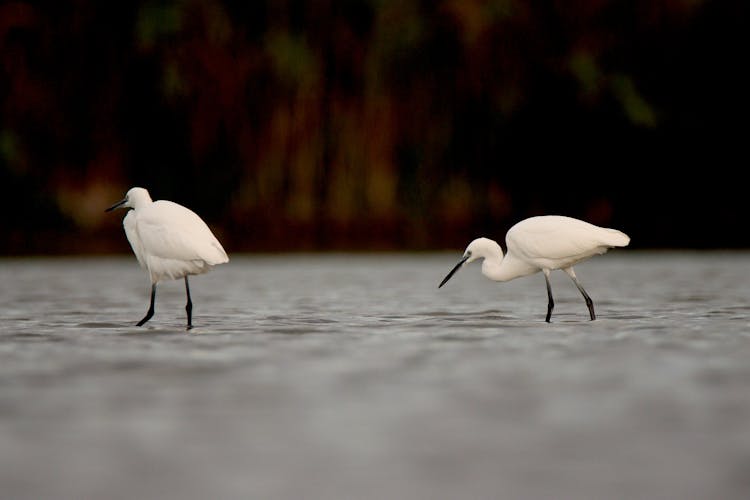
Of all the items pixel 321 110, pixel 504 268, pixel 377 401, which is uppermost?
pixel 321 110

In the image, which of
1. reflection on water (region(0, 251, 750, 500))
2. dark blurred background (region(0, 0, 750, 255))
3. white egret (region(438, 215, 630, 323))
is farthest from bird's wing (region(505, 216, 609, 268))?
dark blurred background (region(0, 0, 750, 255))

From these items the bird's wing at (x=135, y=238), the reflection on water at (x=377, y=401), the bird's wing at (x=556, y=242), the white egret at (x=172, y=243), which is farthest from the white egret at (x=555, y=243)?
the bird's wing at (x=135, y=238)

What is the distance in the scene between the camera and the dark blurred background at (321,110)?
24375 mm

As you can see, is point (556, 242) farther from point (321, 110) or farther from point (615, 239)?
point (321, 110)

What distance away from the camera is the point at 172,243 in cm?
974

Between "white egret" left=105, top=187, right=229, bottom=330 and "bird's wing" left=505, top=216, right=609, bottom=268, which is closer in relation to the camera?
"white egret" left=105, top=187, right=229, bottom=330

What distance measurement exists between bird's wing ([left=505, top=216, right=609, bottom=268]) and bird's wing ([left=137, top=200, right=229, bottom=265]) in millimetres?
2323

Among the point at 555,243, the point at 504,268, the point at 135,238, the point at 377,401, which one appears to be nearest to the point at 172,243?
the point at 135,238

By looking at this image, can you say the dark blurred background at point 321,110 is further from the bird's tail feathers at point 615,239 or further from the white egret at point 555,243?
the bird's tail feathers at point 615,239

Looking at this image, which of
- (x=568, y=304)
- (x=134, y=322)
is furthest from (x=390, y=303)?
(x=134, y=322)

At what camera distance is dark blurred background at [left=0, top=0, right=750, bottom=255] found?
24.4 m

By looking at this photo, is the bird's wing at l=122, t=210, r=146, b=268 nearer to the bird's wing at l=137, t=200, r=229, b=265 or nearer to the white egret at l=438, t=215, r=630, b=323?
the bird's wing at l=137, t=200, r=229, b=265

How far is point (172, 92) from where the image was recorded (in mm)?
24188

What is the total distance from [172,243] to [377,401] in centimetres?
422
